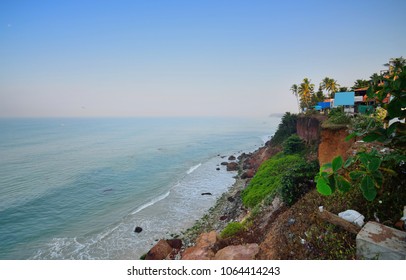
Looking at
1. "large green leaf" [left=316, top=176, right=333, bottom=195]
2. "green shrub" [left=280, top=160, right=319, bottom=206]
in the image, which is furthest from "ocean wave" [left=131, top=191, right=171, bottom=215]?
"large green leaf" [left=316, top=176, right=333, bottom=195]

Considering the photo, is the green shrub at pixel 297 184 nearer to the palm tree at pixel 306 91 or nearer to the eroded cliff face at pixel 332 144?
the eroded cliff face at pixel 332 144

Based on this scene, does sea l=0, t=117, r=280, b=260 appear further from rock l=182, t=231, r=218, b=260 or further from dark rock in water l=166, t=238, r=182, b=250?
rock l=182, t=231, r=218, b=260

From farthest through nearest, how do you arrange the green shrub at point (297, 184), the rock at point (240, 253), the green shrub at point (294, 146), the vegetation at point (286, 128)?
the vegetation at point (286, 128) < the green shrub at point (294, 146) < the green shrub at point (297, 184) < the rock at point (240, 253)

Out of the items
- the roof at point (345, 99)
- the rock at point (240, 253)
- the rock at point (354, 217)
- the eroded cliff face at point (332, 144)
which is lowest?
the rock at point (240, 253)

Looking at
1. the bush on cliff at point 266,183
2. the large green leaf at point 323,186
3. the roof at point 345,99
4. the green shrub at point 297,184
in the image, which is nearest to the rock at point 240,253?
the green shrub at point 297,184

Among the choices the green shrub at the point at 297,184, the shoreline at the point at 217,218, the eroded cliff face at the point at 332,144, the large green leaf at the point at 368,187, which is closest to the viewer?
the large green leaf at the point at 368,187

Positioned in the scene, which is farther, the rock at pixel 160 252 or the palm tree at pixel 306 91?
the palm tree at pixel 306 91

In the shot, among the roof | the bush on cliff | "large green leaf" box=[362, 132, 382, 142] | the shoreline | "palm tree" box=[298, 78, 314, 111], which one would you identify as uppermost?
"palm tree" box=[298, 78, 314, 111]

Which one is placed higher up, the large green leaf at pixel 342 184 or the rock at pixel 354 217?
the large green leaf at pixel 342 184

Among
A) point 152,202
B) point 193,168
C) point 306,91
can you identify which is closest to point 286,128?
point 306,91

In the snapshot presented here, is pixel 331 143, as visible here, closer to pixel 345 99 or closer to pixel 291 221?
pixel 291 221
